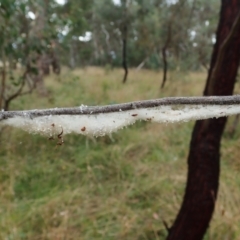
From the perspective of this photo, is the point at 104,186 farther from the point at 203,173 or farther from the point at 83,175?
the point at 203,173

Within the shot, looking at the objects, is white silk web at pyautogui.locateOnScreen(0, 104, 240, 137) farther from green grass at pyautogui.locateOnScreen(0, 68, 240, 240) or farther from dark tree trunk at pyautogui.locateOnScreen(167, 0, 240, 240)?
green grass at pyautogui.locateOnScreen(0, 68, 240, 240)

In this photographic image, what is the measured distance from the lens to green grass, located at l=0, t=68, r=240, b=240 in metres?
2.79

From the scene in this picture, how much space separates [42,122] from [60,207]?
8.60 feet

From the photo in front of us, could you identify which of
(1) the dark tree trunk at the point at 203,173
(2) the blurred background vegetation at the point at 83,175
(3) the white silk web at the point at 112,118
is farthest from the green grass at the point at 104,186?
(3) the white silk web at the point at 112,118

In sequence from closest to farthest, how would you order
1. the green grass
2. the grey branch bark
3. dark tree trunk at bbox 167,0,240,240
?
the grey branch bark
dark tree trunk at bbox 167,0,240,240
the green grass

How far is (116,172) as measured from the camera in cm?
375

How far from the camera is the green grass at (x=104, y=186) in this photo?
2789 millimetres

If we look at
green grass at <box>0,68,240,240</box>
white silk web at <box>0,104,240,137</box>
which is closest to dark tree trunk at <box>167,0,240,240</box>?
green grass at <box>0,68,240,240</box>

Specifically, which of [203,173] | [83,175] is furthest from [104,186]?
[203,173]

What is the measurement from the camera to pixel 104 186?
11.4ft

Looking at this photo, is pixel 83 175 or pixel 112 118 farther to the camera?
pixel 83 175

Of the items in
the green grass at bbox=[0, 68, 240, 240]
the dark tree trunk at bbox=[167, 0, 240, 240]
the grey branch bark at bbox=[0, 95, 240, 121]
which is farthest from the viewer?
the green grass at bbox=[0, 68, 240, 240]

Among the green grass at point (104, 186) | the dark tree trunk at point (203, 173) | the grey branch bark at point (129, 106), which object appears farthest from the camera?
the green grass at point (104, 186)

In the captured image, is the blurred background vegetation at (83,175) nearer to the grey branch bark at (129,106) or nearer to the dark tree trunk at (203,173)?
the dark tree trunk at (203,173)
